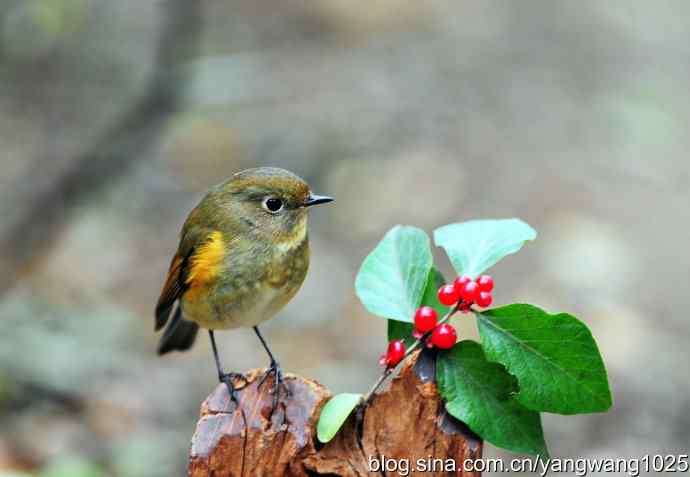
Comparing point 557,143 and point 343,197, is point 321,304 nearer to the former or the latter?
point 343,197

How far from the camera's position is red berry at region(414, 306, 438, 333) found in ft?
6.82

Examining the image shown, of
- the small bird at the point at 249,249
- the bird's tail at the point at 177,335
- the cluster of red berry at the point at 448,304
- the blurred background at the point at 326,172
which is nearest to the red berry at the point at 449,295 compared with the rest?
the cluster of red berry at the point at 448,304

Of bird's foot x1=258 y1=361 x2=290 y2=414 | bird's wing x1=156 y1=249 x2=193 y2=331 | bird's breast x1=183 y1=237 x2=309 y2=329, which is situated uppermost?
bird's wing x1=156 y1=249 x2=193 y2=331

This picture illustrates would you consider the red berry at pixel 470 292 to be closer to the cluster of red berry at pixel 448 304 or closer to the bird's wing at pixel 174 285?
the cluster of red berry at pixel 448 304

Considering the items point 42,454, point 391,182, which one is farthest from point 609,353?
point 42,454

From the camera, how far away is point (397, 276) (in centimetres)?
223

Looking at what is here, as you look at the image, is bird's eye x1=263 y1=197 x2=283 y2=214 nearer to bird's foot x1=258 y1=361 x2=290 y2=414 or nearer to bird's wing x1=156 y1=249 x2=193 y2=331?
bird's wing x1=156 y1=249 x2=193 y2=331

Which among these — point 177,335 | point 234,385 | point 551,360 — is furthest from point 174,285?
point 551,360

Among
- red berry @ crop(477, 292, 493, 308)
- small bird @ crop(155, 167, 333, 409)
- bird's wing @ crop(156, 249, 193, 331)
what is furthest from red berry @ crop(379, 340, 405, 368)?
bird's wing @ crop(156, 249, 193, 331)

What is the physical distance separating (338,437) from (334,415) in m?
0.10

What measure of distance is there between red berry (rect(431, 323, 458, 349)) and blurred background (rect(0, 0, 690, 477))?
7.41 ft

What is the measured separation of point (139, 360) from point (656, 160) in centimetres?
476

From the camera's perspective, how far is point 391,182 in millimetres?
7789

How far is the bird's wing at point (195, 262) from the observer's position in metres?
3.04
